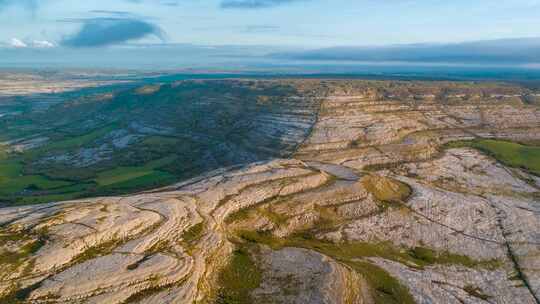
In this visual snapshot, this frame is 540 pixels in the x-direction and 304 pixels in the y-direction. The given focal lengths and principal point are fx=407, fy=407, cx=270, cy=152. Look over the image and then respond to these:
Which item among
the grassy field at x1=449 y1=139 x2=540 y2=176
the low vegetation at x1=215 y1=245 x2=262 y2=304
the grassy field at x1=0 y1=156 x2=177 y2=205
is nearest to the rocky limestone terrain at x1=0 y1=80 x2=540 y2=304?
the low vegetation at x1=215 y1=245 x2=262 y2=304

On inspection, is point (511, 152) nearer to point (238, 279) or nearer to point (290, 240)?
point (290, 240)

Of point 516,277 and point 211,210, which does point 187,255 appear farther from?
point 516,277

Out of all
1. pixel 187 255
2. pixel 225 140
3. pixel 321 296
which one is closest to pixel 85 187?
pixel 225 140

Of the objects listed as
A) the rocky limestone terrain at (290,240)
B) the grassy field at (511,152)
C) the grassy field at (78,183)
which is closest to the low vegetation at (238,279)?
the rocky limestone terrain at (290,240)

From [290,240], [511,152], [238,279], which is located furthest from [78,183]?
[511,152]

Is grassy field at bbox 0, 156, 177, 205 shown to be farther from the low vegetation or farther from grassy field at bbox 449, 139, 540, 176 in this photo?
grassy field at bbox 449, 139, 540, 176
